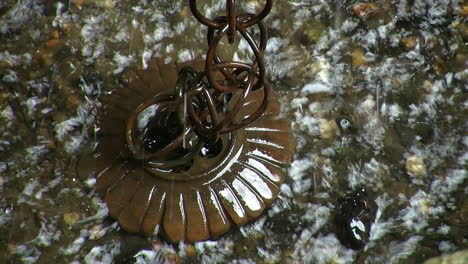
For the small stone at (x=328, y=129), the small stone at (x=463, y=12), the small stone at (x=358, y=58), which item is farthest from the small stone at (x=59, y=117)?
the small stone at (x=463, y=12)

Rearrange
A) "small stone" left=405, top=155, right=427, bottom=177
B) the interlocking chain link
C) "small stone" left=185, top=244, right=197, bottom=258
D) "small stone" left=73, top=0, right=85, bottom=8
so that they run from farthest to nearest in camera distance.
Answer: "small stone" left=73, top=0, right=85, bottom=8 < "small stone" left=405, top=155, right=427, bottom=177 < "small stone" left=185, top=244, right=197, bottom=258 < the interlocking chain link

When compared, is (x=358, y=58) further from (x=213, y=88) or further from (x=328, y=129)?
(x=213, y=88)

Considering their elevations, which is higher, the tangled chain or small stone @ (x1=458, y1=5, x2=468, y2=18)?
small stone @ (x1=458, y1=5, x2=468, y2=18)

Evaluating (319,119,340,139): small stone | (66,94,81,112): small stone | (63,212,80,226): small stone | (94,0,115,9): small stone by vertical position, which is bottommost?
(63,212,80,226): small stone

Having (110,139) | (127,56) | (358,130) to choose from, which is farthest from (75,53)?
(358,130)

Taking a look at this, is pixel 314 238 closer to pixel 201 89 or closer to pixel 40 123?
pixel 201 89

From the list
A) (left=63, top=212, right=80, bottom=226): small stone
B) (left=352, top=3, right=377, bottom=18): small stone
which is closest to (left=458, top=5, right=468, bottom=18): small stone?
(left=352, top=3, right=377, bottom=18): small stone

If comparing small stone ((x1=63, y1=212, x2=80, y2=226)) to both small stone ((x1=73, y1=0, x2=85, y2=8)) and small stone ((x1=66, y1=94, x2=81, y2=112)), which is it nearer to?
small stone ((x1=66, y1=94, x2=81, y2=112))

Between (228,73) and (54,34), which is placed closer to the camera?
(228,73)

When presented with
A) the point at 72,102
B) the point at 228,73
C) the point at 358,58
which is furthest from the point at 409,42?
the point at 72,102
